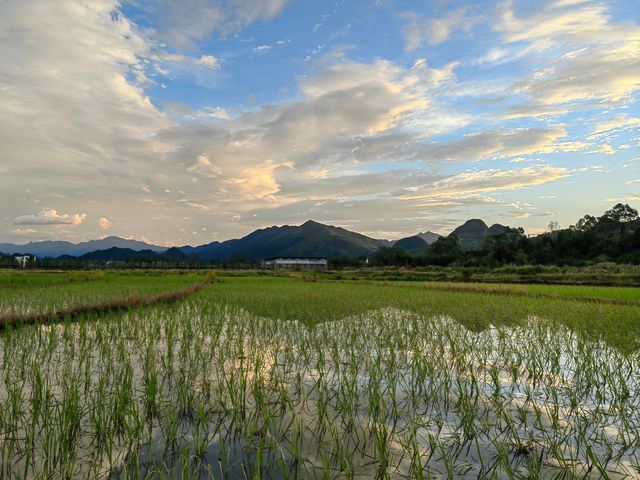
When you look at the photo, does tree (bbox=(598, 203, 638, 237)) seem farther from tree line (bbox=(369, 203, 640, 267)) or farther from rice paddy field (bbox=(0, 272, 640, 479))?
rice paddy field (bbox=(0, 272, 640, 479))

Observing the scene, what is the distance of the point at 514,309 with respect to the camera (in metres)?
11.6

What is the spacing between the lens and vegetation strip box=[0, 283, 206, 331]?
847 cm

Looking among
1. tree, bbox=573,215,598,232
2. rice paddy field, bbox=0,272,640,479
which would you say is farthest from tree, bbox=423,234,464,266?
rice paddy field, bbox=0,272,640,479

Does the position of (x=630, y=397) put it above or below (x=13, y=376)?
below

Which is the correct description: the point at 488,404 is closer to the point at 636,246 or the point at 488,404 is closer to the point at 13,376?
the point at 13,376

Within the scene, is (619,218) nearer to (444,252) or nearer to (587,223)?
(587,223)

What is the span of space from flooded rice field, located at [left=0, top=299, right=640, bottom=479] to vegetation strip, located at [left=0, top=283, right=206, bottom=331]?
2419mm

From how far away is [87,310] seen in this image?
33.2 feet

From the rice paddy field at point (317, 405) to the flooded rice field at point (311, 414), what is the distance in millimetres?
18

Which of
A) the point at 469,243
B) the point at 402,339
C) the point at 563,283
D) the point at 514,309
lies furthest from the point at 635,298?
the point at 469,243

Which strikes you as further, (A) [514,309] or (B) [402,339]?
(A) [514,309]

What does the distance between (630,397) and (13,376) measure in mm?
7469

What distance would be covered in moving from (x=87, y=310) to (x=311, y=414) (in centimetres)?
892

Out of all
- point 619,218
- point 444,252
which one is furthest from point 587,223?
point 444,252
